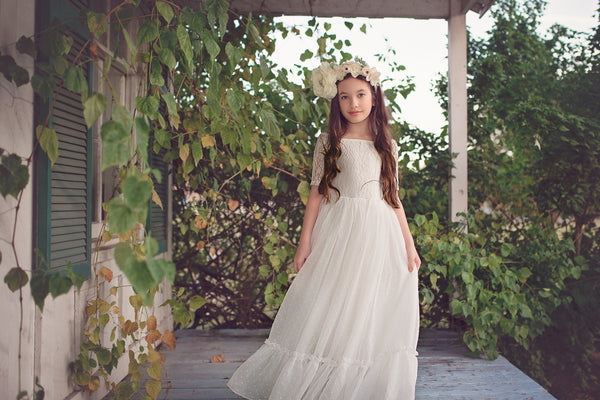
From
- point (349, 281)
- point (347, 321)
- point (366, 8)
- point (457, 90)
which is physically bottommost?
point (347, 321)

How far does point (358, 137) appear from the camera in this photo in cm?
226

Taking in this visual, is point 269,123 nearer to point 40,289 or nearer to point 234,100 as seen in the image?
point 234,100

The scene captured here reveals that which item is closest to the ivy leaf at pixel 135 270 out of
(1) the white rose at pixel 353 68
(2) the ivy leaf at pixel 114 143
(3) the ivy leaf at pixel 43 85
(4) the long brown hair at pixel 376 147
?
(2) the ivy leaf at pixel 114 143

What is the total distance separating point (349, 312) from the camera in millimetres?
2012

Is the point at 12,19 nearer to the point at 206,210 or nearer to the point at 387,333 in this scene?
the point at 206,210

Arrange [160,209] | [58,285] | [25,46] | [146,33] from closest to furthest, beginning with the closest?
[58,285], [25,46], [146,33], [160,209]

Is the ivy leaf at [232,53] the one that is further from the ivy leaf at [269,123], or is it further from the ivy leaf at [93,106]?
the ivy leaf at [93,106]

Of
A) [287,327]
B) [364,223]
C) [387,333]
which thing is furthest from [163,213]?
[387,333]

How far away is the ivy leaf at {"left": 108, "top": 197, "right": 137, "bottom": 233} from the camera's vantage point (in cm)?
98

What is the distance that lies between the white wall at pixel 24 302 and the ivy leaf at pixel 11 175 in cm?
19

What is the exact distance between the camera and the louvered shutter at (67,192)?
160cm

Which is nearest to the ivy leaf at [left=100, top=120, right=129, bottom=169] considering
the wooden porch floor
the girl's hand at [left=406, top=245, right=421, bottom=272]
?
the girl's hand at [left=406, top=245, right=421, bottom=272]

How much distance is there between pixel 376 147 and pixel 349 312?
81 cm

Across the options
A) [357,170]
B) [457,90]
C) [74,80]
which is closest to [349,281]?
[357,170]
